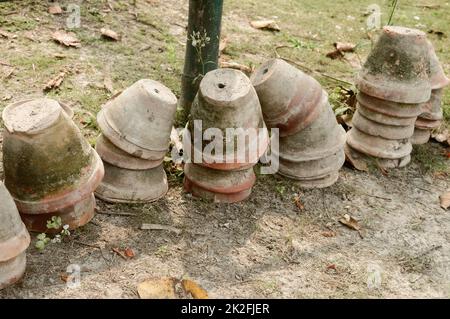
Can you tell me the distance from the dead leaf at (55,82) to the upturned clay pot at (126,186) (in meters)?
1.31

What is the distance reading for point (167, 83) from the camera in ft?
16.4

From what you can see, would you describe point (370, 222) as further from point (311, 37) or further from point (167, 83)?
point (311, 37)

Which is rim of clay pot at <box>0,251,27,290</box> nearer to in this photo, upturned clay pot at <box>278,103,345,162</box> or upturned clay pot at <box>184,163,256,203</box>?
upturned clay pot at <box>184,163,256,203</box>

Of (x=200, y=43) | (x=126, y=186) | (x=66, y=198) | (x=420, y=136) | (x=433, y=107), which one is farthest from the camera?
(x=420, y=136)

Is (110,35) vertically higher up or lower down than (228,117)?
lower down

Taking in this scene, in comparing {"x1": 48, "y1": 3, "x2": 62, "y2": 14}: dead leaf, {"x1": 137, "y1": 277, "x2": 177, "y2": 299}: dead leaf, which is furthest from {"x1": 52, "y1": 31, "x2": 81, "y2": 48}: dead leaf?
{"x1": 137, "y1": 277, "x2": 177, "y2": 299}: dead leaf

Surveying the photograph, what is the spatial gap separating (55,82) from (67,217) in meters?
1.69

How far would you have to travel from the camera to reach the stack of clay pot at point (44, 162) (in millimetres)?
3062

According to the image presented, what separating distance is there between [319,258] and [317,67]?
2.69m

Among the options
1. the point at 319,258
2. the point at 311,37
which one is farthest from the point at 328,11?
the point at 319,258

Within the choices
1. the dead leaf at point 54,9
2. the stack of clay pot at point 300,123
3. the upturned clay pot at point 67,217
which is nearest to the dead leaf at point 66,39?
the dead leaf at point 54,9

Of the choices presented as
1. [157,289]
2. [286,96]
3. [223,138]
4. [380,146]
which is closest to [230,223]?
[223,138]

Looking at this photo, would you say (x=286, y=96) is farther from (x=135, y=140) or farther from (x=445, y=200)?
(x=445, y=200)

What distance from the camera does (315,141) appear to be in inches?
156
